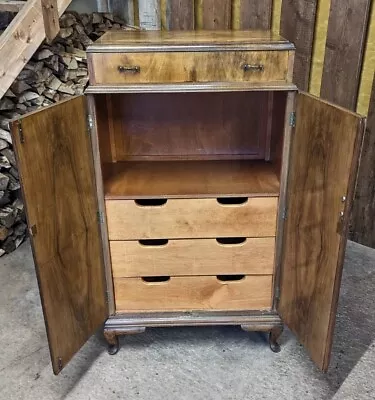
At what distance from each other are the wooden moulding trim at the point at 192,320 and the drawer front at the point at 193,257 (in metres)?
0.15

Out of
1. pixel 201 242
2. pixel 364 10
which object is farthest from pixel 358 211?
pixel 201 242

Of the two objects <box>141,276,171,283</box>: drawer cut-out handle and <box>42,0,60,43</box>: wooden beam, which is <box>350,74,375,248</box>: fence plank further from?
<box>42,0,60,43</box>: wooden beam

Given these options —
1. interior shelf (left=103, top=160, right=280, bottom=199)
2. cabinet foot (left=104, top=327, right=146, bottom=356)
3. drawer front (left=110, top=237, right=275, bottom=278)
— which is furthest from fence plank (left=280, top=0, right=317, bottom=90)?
cabinet foot (left=104, top=327, right=146, bottom=356)

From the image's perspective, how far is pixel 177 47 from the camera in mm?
1168

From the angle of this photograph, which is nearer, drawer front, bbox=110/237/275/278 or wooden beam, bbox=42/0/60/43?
drawer front, bbox=110/237/275/278

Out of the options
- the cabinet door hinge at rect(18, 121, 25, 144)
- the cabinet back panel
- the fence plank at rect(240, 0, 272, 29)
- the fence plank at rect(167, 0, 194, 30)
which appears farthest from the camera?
the fence plank at rect(167, 0, 194, 30)

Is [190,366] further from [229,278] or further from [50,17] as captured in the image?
[50,17]

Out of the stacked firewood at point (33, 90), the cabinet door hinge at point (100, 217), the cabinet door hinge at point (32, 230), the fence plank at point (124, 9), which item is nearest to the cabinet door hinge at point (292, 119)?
the cabinet door hinge at point (100, 217)

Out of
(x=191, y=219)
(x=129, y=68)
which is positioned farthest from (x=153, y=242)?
(x=129, y=68)

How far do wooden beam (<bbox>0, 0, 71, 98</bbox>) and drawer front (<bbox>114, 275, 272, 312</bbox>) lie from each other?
100 cm

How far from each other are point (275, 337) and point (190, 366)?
0.31 m

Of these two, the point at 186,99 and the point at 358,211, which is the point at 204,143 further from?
the point at 358,211

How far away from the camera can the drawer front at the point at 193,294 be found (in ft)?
4.83

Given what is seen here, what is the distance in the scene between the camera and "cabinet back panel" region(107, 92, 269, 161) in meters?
1.64
